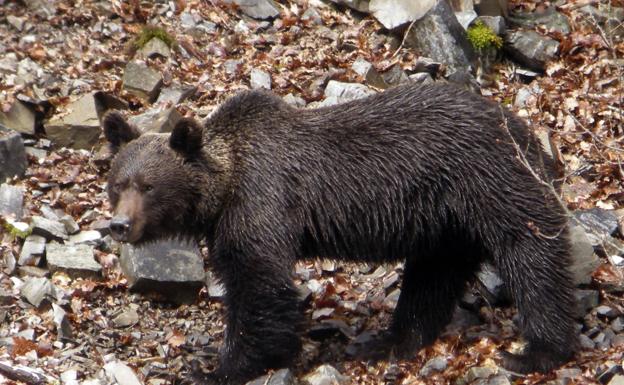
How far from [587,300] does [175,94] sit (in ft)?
20.8

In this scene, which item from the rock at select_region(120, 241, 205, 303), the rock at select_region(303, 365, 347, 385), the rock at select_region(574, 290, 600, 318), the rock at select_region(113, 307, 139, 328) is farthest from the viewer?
the rock at select_region(120, 241, 205, 303)

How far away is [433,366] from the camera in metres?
9.68

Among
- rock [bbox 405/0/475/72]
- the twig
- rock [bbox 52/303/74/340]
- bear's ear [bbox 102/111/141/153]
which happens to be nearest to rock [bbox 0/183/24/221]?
rock [bbox 52/303/74/340]

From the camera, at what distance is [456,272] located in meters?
10.4

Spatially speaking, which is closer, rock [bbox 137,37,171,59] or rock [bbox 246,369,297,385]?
rock [bbox 246,369,297,385]

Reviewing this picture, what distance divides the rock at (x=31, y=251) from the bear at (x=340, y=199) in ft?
6.72

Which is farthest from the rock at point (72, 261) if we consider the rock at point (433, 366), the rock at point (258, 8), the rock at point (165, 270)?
the rock at point (258, 8)

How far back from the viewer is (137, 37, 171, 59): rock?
49.3ft

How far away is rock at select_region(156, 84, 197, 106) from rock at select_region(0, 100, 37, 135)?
166cm

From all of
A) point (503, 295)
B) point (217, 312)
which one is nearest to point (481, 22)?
point (503, 295)

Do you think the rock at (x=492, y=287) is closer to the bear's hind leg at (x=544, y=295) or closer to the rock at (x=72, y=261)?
the bear's hind leg at (x=544, y=295)

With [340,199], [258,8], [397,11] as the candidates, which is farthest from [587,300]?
[258,8]

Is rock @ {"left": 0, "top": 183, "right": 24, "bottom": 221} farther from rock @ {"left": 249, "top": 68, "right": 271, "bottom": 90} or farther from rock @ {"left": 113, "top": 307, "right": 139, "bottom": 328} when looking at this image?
rock @ {"left": 249, "top": 68, "right": 271, "bottom": 90}

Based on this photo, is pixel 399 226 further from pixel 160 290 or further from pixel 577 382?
pixel 160 290
